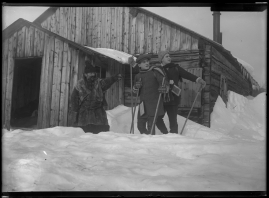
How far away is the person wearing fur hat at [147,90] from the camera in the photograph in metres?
4.34

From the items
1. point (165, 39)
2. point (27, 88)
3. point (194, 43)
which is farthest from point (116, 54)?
point (27, 88)

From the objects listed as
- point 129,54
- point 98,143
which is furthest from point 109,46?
point 98,143

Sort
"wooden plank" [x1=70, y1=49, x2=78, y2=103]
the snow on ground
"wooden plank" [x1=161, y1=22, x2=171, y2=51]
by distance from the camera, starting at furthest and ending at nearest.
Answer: "wooden plank" [x1=161, y1=22, x2=171, y2=51] < "wooden plank" [x1=70, y1=49, x2=78, y2=103] < the snow on ground

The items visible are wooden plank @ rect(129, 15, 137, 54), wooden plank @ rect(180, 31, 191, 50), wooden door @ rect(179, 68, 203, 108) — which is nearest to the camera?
wooden door @ rect(179, 68, 203, 108)

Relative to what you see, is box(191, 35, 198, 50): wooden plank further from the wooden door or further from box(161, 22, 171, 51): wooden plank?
the wooden door

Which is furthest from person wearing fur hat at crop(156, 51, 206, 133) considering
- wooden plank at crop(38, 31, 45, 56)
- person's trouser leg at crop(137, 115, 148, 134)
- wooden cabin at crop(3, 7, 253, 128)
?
→ wooden plank at crop(38, 31, 45, 56)

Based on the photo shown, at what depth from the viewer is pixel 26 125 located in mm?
4570

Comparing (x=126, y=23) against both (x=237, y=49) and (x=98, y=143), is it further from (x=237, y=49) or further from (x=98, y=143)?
(x=98, y=143)

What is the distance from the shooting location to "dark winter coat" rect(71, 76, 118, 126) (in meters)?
4.51

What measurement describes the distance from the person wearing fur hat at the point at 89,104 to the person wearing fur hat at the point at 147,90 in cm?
71

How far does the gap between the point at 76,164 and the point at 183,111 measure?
8.22 ft

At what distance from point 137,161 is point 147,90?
1.93m

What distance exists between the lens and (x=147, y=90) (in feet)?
14.9

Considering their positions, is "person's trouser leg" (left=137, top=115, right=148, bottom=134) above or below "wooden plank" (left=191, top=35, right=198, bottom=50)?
below
